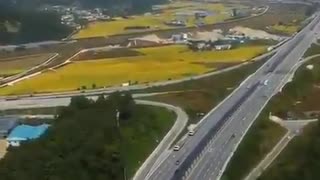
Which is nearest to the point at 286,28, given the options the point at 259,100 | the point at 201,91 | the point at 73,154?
the point at 201,91

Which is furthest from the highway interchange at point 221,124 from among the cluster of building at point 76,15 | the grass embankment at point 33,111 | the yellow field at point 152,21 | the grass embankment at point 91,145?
the cluster of building at point 76,15

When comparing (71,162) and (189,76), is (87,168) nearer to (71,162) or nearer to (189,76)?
(71,162)

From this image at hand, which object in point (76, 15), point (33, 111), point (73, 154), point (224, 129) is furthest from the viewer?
point (76, 15)

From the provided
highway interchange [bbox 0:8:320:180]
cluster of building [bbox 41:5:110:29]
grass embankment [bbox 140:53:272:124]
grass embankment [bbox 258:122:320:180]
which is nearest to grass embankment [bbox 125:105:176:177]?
highway interchange [bbox 0:8:320:180]

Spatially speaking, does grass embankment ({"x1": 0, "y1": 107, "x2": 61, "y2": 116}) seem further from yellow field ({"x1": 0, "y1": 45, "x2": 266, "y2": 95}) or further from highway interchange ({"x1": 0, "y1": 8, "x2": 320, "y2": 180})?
yellow field ({"x1": 0, "y1": 45, "x2": 266, "y2": 95})

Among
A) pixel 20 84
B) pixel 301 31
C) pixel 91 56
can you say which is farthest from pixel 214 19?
pixel 20 84

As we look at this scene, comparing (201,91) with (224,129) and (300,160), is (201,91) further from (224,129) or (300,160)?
(300,160)
